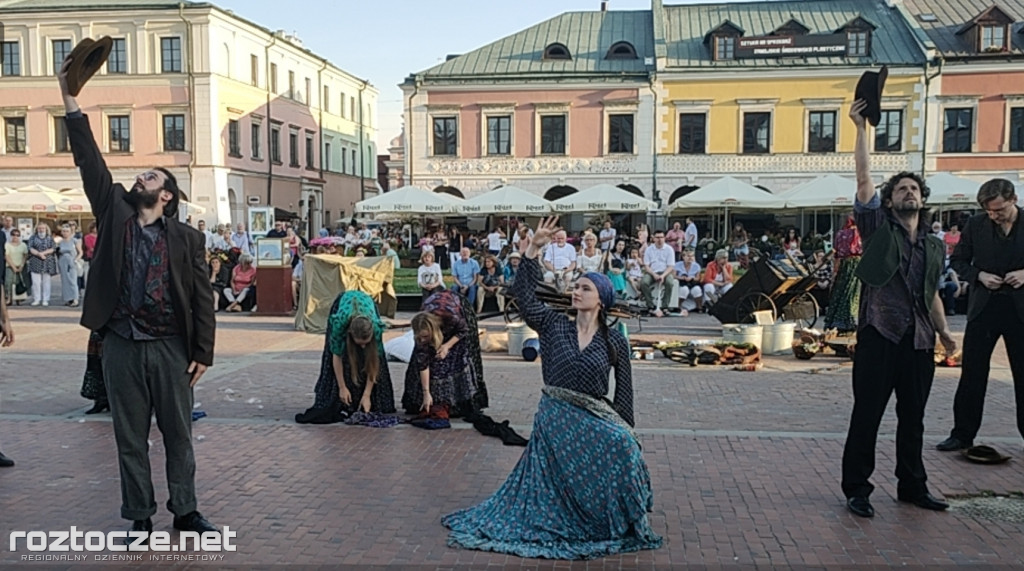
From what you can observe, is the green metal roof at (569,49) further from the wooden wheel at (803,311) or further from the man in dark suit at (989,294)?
the man in dark suit at (989,294)

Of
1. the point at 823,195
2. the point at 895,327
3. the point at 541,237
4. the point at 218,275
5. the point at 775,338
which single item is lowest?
the point at 775,338

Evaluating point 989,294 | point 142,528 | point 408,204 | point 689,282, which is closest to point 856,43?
point 408,204

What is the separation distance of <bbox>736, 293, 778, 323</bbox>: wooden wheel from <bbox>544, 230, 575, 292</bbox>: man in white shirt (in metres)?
2.77

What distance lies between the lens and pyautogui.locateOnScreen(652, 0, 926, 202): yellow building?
32.2 m

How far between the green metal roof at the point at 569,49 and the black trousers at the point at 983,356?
28523mm

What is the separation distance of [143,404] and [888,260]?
4151 mm

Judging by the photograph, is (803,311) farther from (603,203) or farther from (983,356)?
(603,203)

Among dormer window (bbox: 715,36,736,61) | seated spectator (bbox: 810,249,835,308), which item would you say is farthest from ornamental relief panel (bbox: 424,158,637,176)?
seated spectator (bbox: 810,249,835,308)

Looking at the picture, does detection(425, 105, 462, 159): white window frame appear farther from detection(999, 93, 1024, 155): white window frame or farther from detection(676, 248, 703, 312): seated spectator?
detection(999, 93, 1024, 155): white window frame

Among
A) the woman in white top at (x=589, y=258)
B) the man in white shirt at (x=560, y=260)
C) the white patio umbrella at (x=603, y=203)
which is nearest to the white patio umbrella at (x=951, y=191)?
the white patio umbrella at (x=603, y=203)

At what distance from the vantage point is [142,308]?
4.27 m

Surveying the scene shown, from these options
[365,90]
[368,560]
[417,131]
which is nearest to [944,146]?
[417,131]

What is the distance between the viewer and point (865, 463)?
5.01 metres

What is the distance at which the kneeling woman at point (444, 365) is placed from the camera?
728 cm
